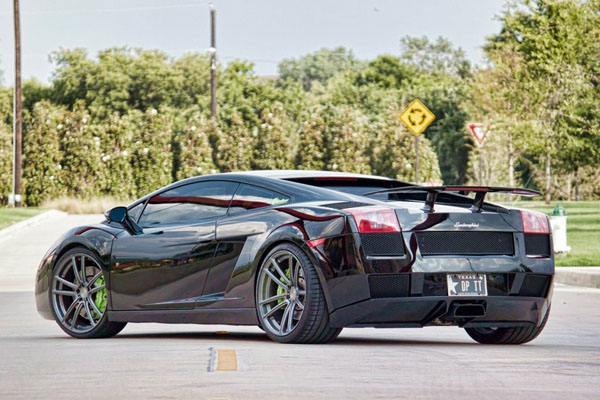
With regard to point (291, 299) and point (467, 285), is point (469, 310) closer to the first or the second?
point (467, 285)

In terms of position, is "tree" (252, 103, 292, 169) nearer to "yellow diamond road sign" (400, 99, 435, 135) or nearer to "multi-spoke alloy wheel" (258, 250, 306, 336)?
"yellow diamond road sign" (400, 99, 435, 135)

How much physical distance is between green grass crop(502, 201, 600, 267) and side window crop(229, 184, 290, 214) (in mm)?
12208

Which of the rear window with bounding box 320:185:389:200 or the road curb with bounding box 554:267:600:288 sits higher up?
the rear window with bounding box 320:185:389:200

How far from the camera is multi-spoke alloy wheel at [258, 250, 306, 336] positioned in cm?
918

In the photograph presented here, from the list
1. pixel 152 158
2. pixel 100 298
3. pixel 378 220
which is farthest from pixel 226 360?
pixel 152 158

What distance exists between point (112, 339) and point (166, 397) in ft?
12.0

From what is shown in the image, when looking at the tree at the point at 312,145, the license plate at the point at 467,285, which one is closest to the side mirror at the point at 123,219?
the license plate at the point at 467,285

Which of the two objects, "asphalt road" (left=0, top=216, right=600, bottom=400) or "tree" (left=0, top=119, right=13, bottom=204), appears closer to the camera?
"asphalt road" (left=0, top=216, right=600, bottom=400)

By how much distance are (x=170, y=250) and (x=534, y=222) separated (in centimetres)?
275

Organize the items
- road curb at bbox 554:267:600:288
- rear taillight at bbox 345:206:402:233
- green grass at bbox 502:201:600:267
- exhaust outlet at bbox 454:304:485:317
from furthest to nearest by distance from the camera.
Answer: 1. green grass at bbox 502:201:600:267
2. road curb at bbox 554:267:600:288
3. exhaust outlet at bbox 454:304:485:317
4. rear taillight at bbox 345:206:402:233

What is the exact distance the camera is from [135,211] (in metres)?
10.7

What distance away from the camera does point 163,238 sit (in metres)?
10.1

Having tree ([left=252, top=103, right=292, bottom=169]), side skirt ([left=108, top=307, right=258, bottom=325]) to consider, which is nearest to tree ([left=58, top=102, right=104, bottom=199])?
tree ([left=252, top=103, right=292, bottom=169])

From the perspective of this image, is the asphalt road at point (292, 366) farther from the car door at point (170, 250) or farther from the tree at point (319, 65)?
the tree at point (319, 65)
